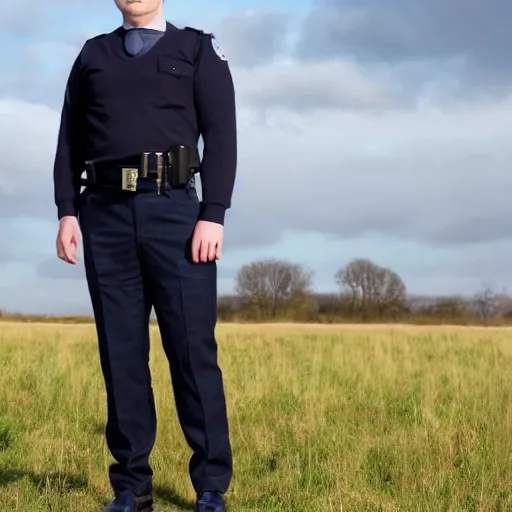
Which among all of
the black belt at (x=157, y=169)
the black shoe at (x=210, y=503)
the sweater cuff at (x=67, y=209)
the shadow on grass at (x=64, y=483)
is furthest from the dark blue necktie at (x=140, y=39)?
the shadow on grass at (x=64, y=483)

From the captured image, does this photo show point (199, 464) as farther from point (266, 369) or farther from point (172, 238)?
point (266, 369)

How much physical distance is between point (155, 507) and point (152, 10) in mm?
2433

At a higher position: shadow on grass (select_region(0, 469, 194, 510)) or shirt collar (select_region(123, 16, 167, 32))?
shirt collar (select_region(123, 16, 167, 32))

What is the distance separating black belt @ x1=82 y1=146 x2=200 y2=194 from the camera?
3.53 metres

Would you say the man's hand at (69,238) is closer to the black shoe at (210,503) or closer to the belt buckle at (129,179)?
the belt buckle at (129,179)

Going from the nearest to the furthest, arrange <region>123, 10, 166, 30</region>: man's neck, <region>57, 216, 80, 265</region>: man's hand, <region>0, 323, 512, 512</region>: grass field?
<region>123, 10, 166, 30</region>: man's neck < <region>57, 216, 80, 265</region>: man's hand < <region>0, 323, 512, 512</region>: grass field

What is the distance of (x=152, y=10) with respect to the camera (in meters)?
3.70

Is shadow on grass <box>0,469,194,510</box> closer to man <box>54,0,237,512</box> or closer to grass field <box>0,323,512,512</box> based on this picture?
grass field <box>0,323,512,512</box>

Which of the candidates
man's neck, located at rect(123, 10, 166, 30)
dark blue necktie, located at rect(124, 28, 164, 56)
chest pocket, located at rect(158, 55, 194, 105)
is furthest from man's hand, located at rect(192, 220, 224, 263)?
man's neck, located at rect(123, 10, 166, 30)

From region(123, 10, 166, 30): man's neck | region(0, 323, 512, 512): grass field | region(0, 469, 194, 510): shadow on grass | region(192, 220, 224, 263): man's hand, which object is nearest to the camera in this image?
region(192, 220, 224, 263): man's hand

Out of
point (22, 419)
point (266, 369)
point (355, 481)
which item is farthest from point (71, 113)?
point (266, 369)

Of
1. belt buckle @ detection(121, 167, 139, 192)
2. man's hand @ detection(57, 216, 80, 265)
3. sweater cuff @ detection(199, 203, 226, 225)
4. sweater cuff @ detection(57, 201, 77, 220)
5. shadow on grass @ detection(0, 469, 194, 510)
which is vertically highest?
belt buckle @ detection(121, 167, 139, 192)

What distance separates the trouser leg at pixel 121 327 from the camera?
3.62 m

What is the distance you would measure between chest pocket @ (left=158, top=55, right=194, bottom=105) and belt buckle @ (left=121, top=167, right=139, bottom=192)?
362mm
